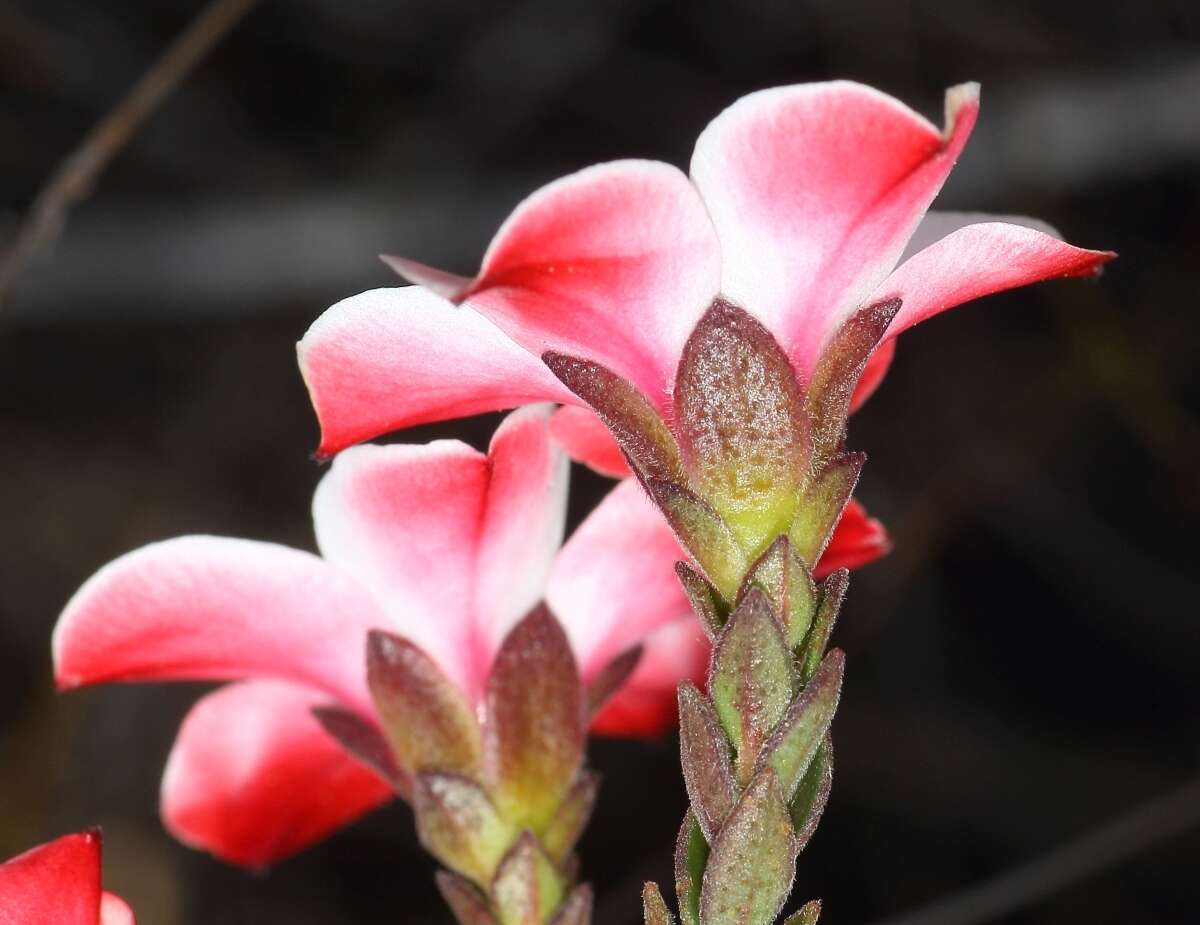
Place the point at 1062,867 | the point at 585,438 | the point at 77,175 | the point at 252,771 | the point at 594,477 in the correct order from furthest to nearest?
1. the point at 594,477
2. the point at 1062,867
3. the point at 77,175
4. the point at 252,771
5. the point at 585,438

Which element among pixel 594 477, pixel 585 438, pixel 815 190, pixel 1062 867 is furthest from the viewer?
pixel 594 477

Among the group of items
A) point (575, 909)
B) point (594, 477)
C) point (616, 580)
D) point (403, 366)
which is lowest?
point (594, 477)

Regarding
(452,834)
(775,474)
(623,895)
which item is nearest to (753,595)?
(775,474)

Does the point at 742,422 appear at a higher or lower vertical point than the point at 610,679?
higher

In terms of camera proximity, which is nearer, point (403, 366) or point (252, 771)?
point (403, 366)

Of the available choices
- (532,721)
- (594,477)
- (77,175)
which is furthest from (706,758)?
(594,477)

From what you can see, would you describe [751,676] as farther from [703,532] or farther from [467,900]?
[467,900]
